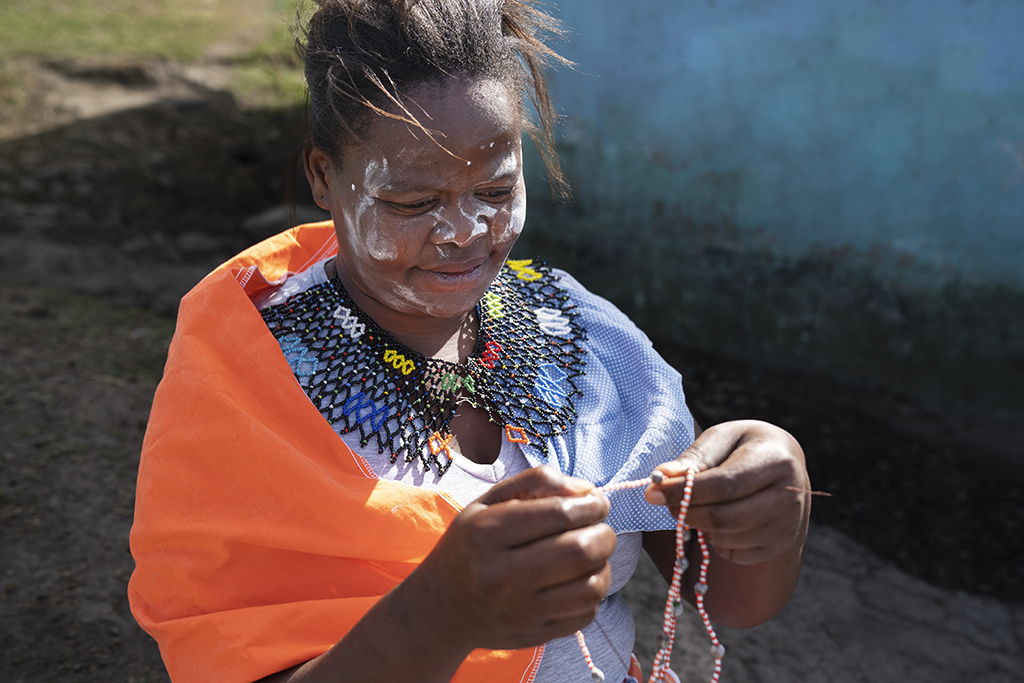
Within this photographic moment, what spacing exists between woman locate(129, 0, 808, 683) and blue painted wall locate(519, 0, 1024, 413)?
294 centimetres

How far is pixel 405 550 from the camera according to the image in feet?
4.92

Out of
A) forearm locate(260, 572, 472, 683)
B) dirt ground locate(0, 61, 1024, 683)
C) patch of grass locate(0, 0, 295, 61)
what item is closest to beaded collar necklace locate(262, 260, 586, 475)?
forearm locate(260, 572, 472, 683)

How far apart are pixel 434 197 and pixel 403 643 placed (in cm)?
82

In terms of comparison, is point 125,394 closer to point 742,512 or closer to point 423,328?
point 423,328

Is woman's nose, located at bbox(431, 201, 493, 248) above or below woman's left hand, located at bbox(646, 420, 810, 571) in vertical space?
above

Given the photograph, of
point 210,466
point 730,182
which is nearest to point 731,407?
point 730,182

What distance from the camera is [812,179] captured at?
4477 mm

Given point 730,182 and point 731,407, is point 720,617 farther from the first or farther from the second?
point 730,182

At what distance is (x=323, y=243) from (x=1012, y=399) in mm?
3984

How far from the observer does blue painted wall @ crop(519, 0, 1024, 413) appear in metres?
4.10

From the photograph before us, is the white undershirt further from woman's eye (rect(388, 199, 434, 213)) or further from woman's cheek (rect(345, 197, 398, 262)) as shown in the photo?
woman's eye (rect(388, 199, 434, 213))

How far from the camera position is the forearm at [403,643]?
1214mm

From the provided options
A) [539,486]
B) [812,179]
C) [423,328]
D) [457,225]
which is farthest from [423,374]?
[812,179]

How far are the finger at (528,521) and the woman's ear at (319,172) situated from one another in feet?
2.94
